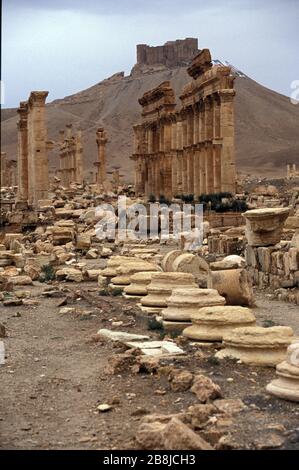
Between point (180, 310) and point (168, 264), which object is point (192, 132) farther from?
point (180, 310)

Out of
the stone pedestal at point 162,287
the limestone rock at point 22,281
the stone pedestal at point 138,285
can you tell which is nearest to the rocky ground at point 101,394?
the stone pedestal at point 162,287

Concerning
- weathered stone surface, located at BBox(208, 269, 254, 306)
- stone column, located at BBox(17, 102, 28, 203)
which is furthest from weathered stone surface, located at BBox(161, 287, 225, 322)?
stone column, located at BBox(17, 102, 28, 203)

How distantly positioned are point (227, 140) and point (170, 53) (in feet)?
380

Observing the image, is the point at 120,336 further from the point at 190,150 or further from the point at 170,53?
the point at 170,53

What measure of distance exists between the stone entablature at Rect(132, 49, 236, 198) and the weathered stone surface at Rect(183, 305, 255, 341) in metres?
22.5

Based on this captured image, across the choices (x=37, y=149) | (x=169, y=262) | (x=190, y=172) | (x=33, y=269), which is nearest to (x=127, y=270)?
(x=169, y=262)

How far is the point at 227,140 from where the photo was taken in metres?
33.7

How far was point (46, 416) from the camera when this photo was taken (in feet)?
27.3

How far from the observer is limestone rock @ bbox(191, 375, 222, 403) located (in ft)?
27.6

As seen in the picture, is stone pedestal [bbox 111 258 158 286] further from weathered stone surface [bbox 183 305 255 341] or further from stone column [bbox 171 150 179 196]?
stone column [bbox 171 150 179 196]

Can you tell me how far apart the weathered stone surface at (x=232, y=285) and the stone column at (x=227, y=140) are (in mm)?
18849

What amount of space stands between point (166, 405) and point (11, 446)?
5.51 feet

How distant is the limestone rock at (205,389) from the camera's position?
8.41m

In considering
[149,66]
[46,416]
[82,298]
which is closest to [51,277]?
[82,298]
